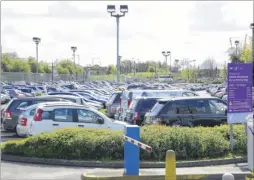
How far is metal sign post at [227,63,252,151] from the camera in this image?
13562mm

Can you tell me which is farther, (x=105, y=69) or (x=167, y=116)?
(x=105, y=69)

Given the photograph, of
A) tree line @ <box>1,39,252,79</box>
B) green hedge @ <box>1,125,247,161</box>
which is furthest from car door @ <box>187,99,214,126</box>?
tree line @ <box>1,39,252,79</box>

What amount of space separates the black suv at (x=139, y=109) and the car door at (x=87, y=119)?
11.6 ft

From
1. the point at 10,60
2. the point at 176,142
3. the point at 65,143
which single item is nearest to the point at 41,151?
the point at 65,143

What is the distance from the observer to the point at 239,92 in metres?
13.7

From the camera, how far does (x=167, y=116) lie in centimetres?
1752

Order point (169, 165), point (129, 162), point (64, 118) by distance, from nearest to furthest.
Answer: point (169, 165) < point (129, 162) < point (64, 118)

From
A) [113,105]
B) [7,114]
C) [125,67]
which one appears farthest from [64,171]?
[125,67]

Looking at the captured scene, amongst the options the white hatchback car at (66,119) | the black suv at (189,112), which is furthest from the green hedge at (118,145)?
the black suv at (189,112)

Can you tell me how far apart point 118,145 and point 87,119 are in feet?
12.7

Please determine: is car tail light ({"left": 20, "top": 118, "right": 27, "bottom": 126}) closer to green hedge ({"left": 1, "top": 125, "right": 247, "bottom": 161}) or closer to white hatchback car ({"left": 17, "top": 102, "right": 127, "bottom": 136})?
white hatchback car ({"left": 17, "top": 102, "right": 127, "bottom": 136})

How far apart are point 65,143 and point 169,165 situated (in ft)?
16.5

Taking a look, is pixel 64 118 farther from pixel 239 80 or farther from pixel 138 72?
pixel 138 72

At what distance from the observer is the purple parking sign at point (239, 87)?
44.5ft
